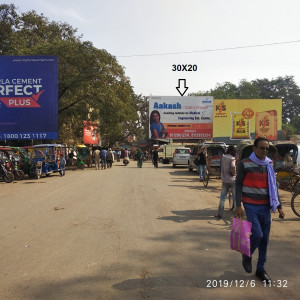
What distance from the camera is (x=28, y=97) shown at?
23.0m

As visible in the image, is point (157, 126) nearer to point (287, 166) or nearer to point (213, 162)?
point (213, 162)

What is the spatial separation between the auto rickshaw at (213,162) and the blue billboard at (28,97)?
10248mm

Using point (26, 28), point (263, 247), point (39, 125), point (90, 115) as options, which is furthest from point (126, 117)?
point (263, 247)

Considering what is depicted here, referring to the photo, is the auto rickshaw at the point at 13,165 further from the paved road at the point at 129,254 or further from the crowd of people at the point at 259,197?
the crowd of people at the point at 259,197

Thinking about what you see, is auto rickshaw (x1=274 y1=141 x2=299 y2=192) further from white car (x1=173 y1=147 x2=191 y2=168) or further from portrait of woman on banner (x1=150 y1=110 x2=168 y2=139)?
portrait of woman on banner (x1=150 y1=110 x2=168 y2=139)

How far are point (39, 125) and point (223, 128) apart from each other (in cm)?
2358

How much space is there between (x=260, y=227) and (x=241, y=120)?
3776 cm

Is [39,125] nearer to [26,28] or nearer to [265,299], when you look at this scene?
[26,28]

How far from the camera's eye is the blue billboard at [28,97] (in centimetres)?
2297

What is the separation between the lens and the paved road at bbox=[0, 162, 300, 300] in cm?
402

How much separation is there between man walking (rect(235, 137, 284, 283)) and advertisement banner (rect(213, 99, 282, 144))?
36.5 metres

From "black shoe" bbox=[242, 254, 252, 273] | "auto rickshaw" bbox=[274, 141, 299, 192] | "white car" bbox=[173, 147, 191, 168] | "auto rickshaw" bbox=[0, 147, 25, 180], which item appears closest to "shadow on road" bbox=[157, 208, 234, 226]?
"black shoe" bbox=[242, 254, 252, 273]
